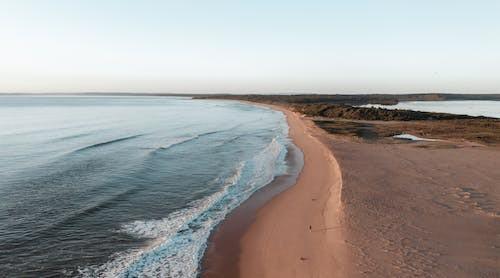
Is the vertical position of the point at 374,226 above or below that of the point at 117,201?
above

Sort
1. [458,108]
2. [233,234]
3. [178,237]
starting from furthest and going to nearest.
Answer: [458,108], [233,234], [178,237]

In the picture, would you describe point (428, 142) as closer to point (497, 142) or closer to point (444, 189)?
point (497, 142)

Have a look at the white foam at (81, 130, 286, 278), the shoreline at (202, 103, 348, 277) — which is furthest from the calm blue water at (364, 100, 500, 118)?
the white foam at (81, 130, 286, 278)

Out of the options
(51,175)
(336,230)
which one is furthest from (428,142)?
(51,175)

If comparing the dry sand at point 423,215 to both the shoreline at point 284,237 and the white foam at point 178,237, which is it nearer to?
the shoreline at point 284,237

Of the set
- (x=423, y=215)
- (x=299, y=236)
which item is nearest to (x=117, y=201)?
(x=299, y=236)

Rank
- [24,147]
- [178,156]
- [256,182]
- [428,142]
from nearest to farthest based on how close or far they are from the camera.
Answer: [256,182]
[178,156]
[24,147]
[428,142]

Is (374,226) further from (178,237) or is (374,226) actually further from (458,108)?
(458,108)

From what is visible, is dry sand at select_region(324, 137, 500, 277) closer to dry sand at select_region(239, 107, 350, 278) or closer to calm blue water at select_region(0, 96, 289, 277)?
dry sand at select_region(239, 107, 350, 278)

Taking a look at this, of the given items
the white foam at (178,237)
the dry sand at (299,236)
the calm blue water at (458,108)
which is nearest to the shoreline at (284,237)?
the dry sand at (299,236)
